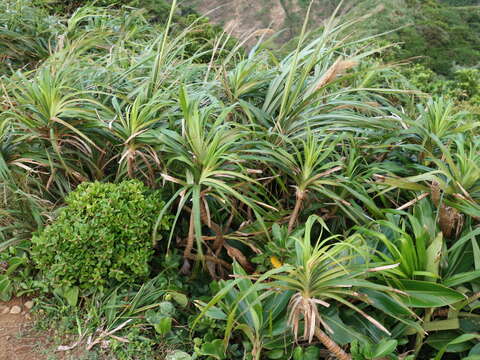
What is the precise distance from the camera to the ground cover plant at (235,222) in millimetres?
2018

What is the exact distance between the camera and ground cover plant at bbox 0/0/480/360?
2.02 m

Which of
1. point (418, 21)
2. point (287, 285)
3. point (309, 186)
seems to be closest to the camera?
point (287, 285)

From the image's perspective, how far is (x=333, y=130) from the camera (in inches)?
108

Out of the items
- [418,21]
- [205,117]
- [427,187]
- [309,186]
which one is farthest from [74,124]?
[418,21]

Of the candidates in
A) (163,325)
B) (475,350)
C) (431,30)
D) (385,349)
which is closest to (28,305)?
(163,325)

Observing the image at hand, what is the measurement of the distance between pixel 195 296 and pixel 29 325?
2.69ft

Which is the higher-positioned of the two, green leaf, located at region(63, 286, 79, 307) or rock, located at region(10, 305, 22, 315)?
green leaf, located at region(63, 286, 79, 307)

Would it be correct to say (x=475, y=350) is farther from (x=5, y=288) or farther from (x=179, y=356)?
(x=5, y=288)

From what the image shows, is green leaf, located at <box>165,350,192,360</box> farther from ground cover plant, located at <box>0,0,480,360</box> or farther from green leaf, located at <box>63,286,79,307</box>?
green leaf, located at <box>63,286,79,307</box>

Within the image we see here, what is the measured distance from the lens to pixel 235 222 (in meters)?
2.74

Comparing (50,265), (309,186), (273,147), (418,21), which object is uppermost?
(273,147)

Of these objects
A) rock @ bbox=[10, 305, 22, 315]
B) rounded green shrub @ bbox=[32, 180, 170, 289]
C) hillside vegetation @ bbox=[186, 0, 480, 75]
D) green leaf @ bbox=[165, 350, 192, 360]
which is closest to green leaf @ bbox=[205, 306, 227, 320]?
green leaf @ bbox=[165, 350, 192, 360]

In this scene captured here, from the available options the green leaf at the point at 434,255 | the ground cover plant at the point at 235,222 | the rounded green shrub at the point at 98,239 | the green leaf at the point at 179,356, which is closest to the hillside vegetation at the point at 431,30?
the ground cover plant at the point at 235,222

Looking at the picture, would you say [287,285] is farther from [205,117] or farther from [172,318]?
[205,117]
